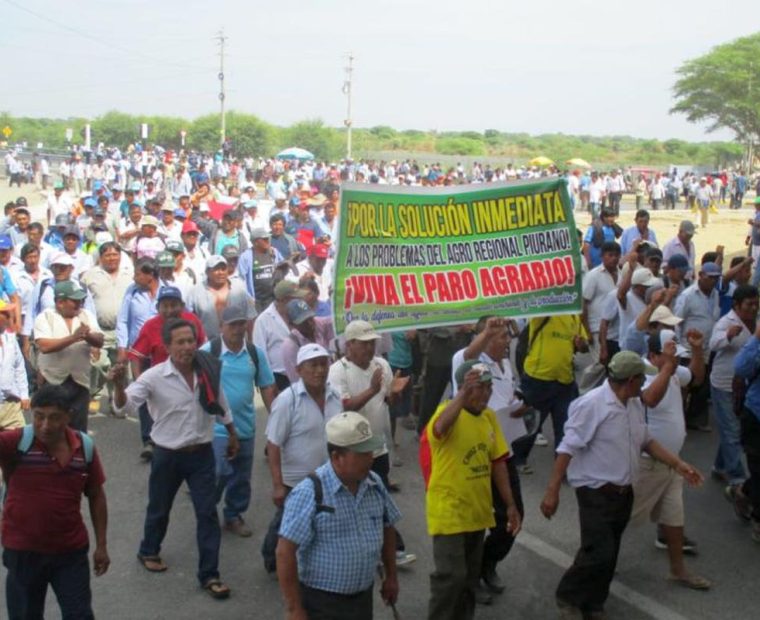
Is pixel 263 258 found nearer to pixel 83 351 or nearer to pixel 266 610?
pixel 83 351

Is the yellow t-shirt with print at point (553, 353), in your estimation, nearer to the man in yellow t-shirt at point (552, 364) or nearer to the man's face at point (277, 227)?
the man in yellow t-shirt at point (552, 364)

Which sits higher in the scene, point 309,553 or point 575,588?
point 309,553

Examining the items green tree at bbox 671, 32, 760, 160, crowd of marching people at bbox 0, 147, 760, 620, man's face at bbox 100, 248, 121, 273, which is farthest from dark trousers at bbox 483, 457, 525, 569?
green tree at bbox 671, 32, 760, 160

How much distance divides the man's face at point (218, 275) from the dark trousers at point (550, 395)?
2965 mm

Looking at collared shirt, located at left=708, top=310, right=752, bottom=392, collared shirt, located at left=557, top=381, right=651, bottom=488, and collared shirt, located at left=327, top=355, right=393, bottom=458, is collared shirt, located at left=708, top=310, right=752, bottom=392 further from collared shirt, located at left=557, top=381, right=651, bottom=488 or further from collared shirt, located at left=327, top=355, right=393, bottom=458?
collared shirt, located at left=327, top=355, right=393, bottom=458

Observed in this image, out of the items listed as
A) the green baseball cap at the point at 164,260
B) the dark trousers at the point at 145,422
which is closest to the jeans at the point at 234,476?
the dark trousers at the point at 145,422

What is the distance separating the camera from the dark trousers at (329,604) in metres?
4.02

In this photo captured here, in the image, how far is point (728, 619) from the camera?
5.74 metres

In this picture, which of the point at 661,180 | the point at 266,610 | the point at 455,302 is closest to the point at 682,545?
the point at 455,302

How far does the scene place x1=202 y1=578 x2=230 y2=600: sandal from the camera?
232 inches

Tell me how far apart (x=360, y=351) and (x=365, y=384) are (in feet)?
0.68

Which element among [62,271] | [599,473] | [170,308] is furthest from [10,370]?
[599,473]

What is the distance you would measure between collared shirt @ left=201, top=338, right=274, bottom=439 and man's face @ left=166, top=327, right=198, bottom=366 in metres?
0.52

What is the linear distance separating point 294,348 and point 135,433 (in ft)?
9.96
